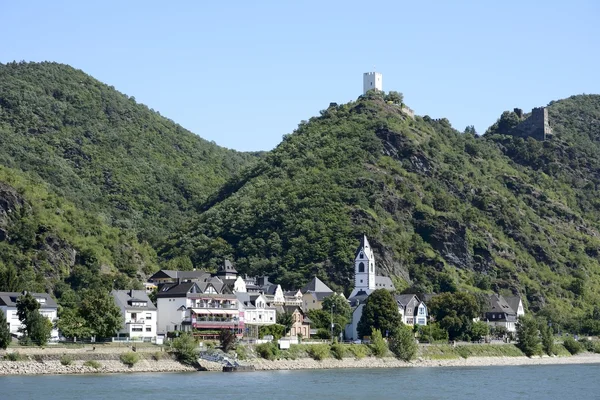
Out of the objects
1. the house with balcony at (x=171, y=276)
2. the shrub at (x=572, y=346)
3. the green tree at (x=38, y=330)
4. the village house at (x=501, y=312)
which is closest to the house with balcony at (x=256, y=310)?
the house with balcony at (x=171, y=276)

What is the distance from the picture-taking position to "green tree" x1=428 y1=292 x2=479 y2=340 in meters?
135

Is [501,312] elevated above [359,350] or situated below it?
above

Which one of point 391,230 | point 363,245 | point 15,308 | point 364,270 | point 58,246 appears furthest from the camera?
point 391,230

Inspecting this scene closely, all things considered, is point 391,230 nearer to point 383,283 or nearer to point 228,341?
point 383,283

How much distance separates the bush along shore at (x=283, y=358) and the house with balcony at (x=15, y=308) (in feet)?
34.4

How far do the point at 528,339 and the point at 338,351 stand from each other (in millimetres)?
34601

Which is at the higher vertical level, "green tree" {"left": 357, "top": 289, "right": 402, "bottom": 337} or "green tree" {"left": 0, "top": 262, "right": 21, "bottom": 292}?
"green tree" {"left": 0, "top": 262, "right": 21, "bottom": 292}

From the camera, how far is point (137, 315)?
369ft

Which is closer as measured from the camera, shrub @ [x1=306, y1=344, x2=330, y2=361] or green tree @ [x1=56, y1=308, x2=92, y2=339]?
green tree @ [x1=56, y1=308, x2=92, y2=339]

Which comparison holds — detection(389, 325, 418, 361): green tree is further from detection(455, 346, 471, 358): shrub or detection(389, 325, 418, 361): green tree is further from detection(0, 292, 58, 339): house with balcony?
detection(0, 292, 58, 339): house with balcony

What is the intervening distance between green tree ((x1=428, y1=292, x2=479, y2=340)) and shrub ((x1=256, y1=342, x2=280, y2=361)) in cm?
3411

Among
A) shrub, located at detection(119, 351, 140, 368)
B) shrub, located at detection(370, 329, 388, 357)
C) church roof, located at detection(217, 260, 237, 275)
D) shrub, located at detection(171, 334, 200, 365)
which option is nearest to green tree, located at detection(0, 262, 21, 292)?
shrub, located at detection(171, 334, 200, 365)

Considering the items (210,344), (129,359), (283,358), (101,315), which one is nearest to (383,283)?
(283,358)

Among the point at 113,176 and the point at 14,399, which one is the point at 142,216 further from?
the point at 14,399
